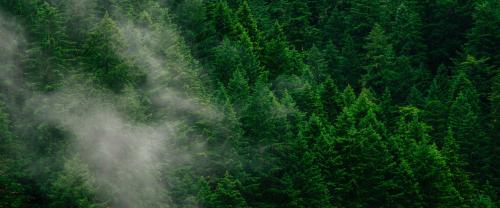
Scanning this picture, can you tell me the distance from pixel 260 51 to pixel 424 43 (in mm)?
24175

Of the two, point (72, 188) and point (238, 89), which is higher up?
point (238, 89)

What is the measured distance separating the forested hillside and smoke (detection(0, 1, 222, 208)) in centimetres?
8

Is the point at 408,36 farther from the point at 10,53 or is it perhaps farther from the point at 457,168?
the point at 10,53

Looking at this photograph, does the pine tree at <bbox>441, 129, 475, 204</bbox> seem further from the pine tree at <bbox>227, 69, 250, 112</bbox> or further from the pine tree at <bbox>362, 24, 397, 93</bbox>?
the pine tree at <bbox>362, 24, 397, 93</bbox>

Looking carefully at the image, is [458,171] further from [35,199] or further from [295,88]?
[35,199]

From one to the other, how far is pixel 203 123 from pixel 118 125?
24.5 feet

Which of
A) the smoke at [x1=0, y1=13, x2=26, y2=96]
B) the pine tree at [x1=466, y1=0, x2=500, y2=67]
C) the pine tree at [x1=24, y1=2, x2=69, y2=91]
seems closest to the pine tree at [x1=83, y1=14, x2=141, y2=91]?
the pine tree at [x1=24, y1=2, x2=69, y2=91]

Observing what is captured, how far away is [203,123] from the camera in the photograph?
43.8 meters

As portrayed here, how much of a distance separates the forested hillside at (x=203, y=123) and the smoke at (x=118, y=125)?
8 centimetres

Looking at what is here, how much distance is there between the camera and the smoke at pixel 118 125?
36.9 m

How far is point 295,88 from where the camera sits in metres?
54.4

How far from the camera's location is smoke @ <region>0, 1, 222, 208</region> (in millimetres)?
36906

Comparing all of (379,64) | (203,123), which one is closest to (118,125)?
(203,123)

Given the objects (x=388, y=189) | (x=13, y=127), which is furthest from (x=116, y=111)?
(x=388, y=189)
